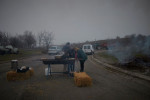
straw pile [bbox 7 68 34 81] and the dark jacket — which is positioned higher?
the dark jacket

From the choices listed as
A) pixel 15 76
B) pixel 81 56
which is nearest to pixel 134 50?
pixel 81 56

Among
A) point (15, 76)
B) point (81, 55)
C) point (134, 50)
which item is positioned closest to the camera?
point (15, 76)

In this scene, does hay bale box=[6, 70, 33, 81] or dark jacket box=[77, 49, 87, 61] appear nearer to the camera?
hay bale box=[6, 70, 33, 81]

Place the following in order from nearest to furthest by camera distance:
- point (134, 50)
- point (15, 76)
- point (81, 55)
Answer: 1. point (15, 76)
2. point (81, 55)
3. point (134, 50)

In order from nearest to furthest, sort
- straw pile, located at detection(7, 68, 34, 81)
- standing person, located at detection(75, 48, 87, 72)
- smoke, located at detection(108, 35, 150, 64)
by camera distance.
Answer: straw pile, located at detection(7, 68, 34, 81) → standing person, located at detection(75, 48, 87, 72) → smoke, located at detection(108, 35, 150, 64)

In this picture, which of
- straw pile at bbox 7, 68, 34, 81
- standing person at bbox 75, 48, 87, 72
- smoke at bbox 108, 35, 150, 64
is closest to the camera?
straw pile at bbox 7, 68, 34, 81

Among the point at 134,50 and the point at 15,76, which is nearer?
the point at 15,76

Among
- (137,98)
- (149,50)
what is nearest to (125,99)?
(137,98)

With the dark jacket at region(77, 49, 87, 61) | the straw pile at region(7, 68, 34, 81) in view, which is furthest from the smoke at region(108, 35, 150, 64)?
the straw pile at region(7, 68, 34, 81)

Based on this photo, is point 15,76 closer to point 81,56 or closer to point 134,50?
point 81,56

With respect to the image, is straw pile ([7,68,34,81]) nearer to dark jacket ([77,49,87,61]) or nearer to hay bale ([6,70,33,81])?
hay bale ([6,70,33,81])

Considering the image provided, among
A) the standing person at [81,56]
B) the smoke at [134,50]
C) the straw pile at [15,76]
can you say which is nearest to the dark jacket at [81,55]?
the standing person at [81,56]

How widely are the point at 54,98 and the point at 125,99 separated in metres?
2.49

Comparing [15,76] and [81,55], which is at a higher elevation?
[81,55]
